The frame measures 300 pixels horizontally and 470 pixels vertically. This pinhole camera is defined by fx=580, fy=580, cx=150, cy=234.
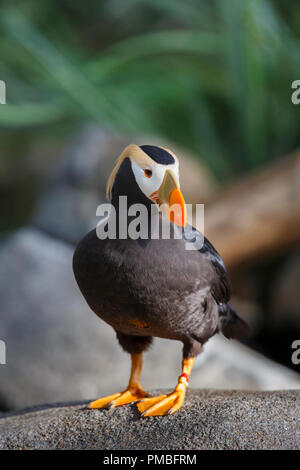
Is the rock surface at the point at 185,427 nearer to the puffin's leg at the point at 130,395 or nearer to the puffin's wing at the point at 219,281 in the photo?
the puffin's leg at the point at 130,395

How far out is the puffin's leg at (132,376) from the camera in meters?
2.58

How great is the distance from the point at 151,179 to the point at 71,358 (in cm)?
235

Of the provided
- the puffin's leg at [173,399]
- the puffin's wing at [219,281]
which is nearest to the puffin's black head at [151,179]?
the puffin's wing at [219,281]

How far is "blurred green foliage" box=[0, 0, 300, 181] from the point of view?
5.46 metres

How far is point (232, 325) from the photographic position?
2.80 metres

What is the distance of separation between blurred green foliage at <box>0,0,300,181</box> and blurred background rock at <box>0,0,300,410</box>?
14 mm

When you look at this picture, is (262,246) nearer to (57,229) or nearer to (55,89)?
(57,229)

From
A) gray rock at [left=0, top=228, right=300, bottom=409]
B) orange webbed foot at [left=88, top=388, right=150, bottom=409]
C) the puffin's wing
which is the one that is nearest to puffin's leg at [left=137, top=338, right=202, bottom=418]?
orange webbed foot at [left=88, top=388, right=150, bottom=409]

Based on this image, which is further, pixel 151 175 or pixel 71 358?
pixel 71 358

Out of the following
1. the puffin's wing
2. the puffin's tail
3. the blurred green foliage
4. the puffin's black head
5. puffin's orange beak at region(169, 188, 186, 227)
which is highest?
the blurred green foliage

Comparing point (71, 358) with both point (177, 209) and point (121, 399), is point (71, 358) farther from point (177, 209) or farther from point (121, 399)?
point (177, 209)

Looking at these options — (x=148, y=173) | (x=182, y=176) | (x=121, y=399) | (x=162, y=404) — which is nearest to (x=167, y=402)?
(x=162, y=404)

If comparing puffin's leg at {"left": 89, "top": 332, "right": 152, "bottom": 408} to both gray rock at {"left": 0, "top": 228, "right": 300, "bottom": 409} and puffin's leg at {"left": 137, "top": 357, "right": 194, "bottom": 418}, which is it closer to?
puffin's leg at {"left": 137, "top": 357, "right": 194, "bottom": 418}

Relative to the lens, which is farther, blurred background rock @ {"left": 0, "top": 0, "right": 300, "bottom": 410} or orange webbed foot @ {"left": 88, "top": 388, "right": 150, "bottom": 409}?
blurred background rock @ {"left": 0, "top": 0, "right": 300, "bottom": 410}
